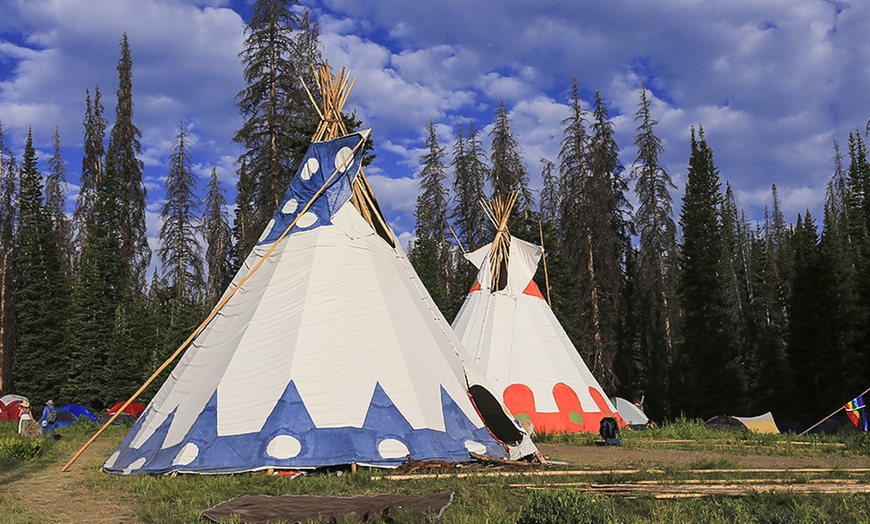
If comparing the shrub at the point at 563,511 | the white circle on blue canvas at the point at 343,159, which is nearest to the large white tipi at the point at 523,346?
the white circle on blue canvas at the point at 343,159

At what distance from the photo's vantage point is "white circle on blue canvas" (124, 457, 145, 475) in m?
9.53

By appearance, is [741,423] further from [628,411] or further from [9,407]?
[9,407]

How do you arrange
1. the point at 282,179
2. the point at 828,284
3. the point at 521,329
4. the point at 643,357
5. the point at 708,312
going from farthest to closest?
the point at 643,357
the point at 708,312
the point at 828,284
the point at 282,179
the point at 521,329

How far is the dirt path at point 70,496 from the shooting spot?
6.91 m

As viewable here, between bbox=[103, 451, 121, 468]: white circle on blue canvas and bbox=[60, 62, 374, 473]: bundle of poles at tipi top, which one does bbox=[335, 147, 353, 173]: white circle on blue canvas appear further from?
bbox=[103, 451, 121, 468]: white circle on blue canvas

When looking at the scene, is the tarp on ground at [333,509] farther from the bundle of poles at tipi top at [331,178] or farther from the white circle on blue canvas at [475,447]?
the bundle of poles at tipi top at [331,178]

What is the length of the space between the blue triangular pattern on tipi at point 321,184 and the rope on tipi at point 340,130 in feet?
1.63

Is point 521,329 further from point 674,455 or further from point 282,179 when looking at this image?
point 282,179

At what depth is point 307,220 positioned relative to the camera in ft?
38.8

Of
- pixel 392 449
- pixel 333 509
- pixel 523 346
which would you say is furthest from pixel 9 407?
pixel 333 509

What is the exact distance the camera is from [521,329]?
58.7 ft

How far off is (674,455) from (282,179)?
605 inches

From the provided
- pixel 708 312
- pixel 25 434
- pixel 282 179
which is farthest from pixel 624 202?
pixel 25 434

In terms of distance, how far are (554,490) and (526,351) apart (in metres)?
11.6
